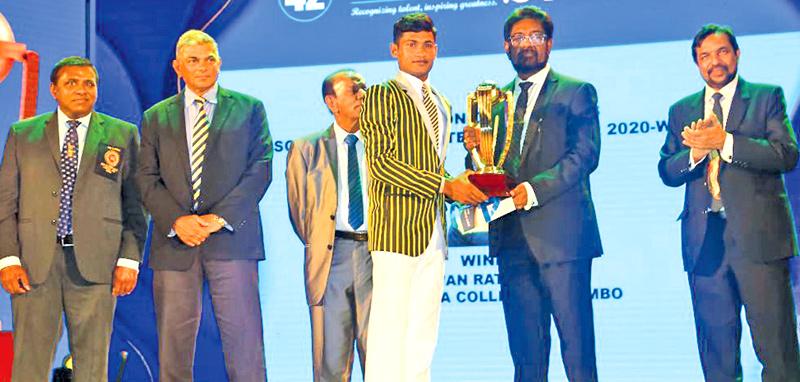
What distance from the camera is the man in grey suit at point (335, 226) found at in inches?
202

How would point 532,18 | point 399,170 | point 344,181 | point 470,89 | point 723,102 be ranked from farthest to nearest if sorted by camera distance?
1. point 470,89
2. point 344,181
3. point 723,102
4. point 532,18
5. point 399,170

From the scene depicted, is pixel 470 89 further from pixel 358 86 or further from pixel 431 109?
pixel 431 109

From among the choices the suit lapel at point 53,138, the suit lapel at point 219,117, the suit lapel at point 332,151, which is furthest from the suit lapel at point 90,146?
the suit lapel at point 332,151

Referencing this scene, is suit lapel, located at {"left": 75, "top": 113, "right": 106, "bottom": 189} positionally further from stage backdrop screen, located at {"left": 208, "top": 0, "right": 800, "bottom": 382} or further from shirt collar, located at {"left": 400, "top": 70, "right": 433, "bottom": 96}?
shirt collar, located at {"left": 400, "top": 70, "right": 433, "bottom": 96}

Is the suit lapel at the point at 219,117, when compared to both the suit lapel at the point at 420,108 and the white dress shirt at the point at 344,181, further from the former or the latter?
the suit lapel at the point at 420,108

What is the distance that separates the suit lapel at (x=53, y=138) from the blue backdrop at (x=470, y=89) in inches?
50.9

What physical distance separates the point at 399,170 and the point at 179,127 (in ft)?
4.74

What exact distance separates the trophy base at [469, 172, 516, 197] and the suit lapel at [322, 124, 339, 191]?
3.46 feet

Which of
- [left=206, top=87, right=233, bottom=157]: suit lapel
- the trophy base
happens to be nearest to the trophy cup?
the trophy base

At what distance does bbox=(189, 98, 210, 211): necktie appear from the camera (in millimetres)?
5223

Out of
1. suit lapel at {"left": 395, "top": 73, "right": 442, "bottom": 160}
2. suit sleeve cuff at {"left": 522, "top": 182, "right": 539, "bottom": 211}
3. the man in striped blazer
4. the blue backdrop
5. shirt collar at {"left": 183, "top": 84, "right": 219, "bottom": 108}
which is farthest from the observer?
the blue backdrop

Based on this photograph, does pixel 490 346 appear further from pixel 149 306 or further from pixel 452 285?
pixel 149 306

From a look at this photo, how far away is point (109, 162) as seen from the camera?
5.08 meters

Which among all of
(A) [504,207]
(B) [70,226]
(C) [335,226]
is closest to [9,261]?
(B) [70,226]
